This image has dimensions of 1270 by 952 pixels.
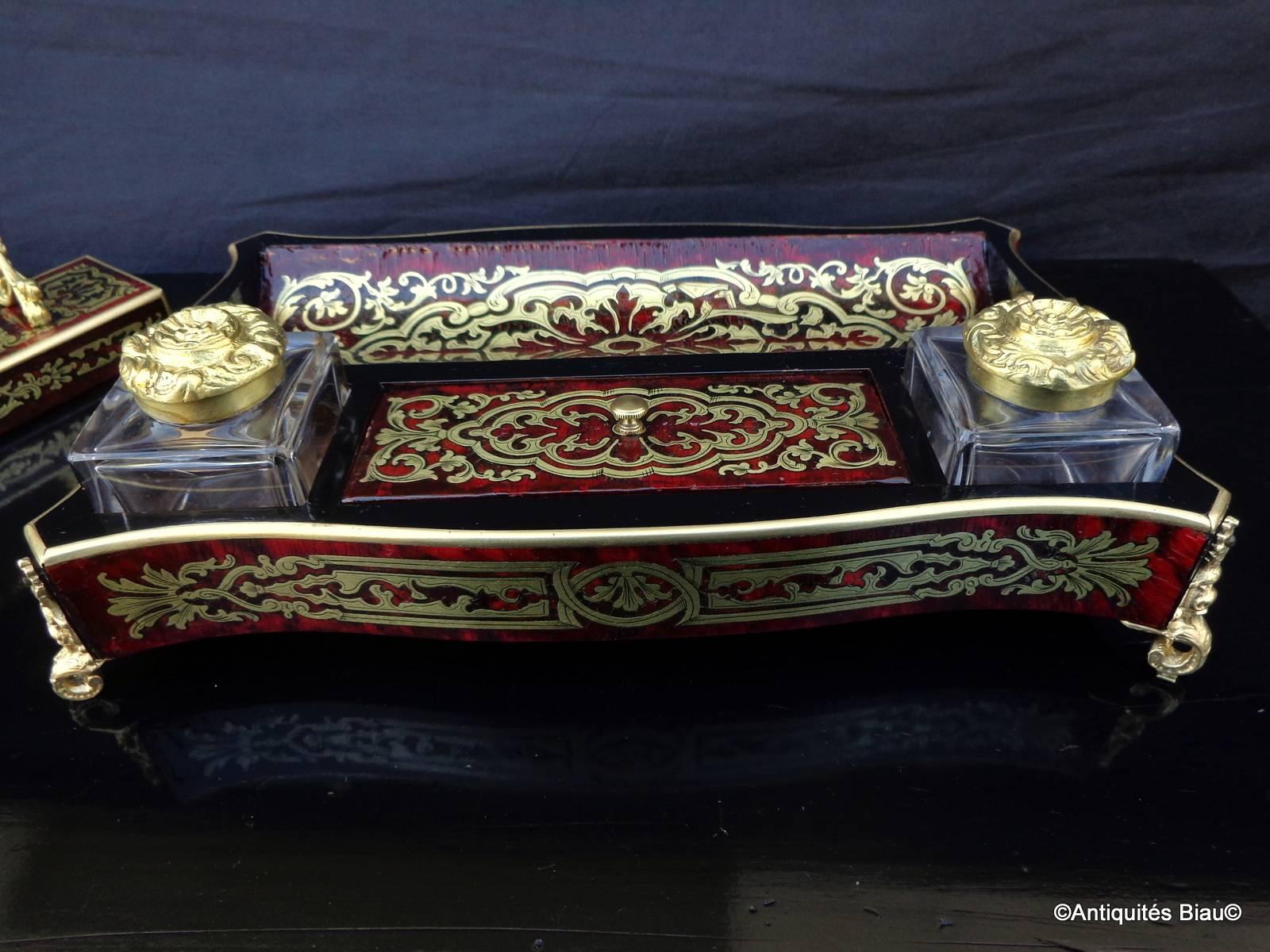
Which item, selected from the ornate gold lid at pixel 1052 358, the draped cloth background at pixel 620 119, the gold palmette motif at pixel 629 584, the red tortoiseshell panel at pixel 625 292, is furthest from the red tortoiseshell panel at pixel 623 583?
the draped cloth background at pixel 620 119

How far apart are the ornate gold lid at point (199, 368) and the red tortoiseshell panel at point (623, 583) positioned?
0.12m

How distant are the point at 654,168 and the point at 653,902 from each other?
1.07 metres

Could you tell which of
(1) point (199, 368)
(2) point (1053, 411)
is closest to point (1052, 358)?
(2) point (1053, 411)

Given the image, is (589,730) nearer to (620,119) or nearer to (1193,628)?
(1193,628)

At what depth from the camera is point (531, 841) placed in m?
0.79

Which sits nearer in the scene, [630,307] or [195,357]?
[195,357]

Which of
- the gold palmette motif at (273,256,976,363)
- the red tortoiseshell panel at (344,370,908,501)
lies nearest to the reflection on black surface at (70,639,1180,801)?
the red tortoiseshell panel at (344,370,908,501)

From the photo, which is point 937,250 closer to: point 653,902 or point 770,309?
point 770,309

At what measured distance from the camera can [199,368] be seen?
2.73ft

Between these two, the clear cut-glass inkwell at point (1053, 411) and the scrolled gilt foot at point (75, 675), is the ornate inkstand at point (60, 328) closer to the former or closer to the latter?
the scrolled gilt foot at point (75, 675)

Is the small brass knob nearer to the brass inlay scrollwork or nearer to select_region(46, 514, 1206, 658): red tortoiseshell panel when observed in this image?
select_region(46, 514, 1206, 658): red tortoiseshell panel

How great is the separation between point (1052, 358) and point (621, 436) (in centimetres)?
38

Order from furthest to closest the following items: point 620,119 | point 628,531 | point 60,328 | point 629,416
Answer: point 620,119 < point 60,328 < point 629,416 < point 628,531

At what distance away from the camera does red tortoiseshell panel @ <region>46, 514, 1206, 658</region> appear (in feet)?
2.64
